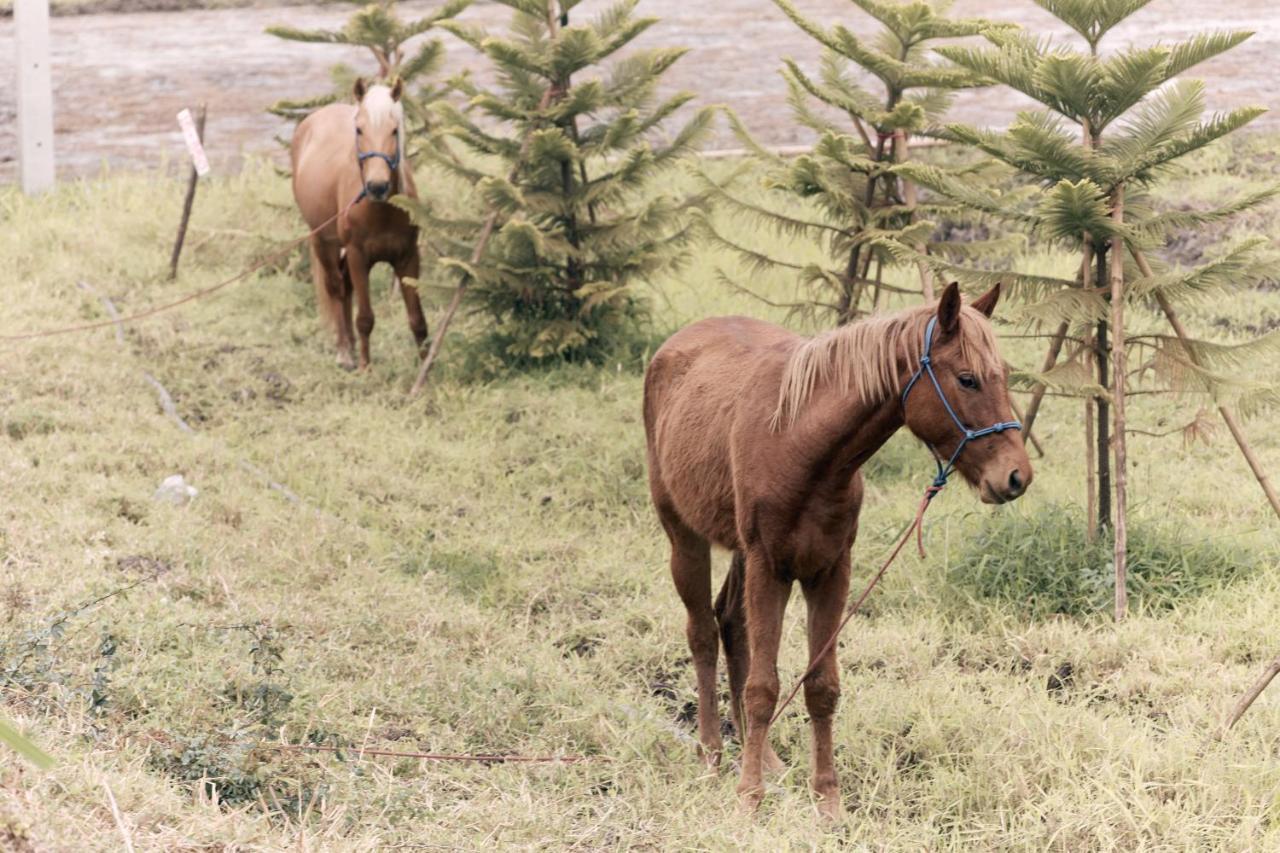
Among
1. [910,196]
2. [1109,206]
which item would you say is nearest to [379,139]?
[910,196]

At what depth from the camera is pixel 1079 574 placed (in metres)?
6.97

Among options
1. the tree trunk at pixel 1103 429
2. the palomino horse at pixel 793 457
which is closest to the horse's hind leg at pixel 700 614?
the palomino horse at pixel 793 457

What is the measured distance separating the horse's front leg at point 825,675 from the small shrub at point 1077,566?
191 cm

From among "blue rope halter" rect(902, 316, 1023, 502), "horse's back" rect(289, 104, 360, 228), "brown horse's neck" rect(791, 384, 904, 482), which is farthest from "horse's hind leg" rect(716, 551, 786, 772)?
"horse's back" rect(289, 104, 360, 228)

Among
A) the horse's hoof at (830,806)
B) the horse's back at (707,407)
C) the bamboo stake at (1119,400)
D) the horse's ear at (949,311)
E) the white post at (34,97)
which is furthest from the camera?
the white post at (34,97)

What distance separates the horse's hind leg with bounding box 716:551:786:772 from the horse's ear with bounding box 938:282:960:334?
1527mm

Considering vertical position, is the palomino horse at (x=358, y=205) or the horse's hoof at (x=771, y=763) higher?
the palomino horse at (x=358, y=205)

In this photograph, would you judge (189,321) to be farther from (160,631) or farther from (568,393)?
(160,631)

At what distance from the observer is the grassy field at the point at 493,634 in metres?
4.77

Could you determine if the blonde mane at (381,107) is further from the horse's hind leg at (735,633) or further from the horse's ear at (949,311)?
the horse's ear at (949,311)

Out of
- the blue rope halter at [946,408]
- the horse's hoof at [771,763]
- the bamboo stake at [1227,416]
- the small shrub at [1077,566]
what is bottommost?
the horse's hoof at [771,763]

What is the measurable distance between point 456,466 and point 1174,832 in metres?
5.41

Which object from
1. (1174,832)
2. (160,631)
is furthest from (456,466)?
(1174,832)

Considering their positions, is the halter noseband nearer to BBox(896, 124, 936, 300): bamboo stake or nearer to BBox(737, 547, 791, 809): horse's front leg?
BBox(896, 124, 936, 300): bamboo stake
